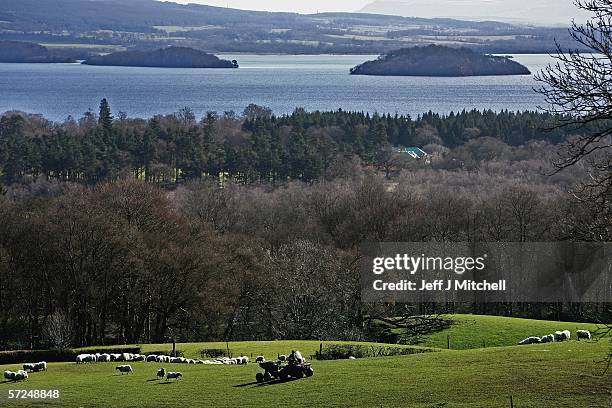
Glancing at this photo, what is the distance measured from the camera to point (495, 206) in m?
66.0

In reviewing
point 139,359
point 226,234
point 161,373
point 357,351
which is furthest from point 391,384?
point 226,234

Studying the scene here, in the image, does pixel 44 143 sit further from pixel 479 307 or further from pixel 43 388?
pixel 43 388

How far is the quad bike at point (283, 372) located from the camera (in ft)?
85.3

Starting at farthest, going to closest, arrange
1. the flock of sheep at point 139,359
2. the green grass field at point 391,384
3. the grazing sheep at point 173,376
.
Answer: the flock of sheep at point 139,359 → the grazing sheep at point 173,376 → the green grass field at point 391,384

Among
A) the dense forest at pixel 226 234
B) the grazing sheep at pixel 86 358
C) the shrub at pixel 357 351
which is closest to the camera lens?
the grazing sheep at pixel 86 358

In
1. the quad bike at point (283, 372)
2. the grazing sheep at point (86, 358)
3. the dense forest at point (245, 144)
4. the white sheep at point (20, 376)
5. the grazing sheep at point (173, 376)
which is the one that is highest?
the quad bike at point (283, 372)

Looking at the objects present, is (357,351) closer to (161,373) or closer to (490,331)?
(161,373)

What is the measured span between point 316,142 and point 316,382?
91.1 meters

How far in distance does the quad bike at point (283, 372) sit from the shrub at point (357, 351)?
6.90m

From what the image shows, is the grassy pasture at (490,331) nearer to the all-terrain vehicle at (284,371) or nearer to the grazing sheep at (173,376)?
the all-terrain vehicle at (284,371)

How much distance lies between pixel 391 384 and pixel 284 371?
11.1 ft

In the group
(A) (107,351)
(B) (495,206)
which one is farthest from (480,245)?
(A) (107,351)

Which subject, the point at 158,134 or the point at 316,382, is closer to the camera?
the point at 316,382

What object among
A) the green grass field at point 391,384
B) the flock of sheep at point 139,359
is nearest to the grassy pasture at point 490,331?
the green grass field at point 391,384
